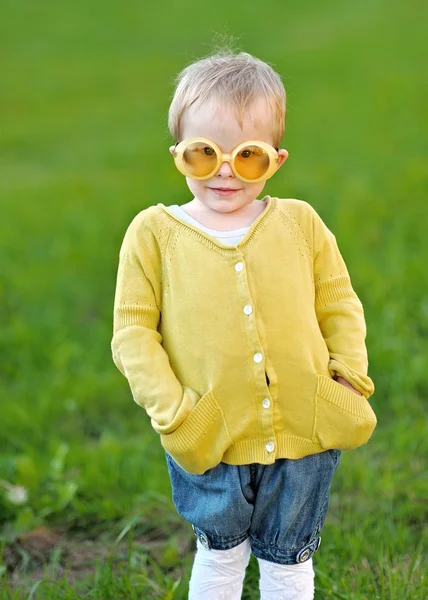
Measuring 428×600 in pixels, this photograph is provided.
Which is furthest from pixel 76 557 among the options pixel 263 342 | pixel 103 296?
pixel 103 296

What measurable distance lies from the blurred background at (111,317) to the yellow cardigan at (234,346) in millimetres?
636

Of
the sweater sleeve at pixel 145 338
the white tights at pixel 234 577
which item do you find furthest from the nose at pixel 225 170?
the white tights at pixel 234 577

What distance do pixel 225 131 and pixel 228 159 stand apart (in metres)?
0.07

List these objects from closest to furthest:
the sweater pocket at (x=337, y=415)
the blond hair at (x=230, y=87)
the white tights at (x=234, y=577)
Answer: the blond hair at (x=230, y=87) → the sweater pocket at (x=337, y=415) → the white tights at (x=234, y=577)

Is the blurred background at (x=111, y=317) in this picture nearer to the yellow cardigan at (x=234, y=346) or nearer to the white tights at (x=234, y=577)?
the white tights at (x=234, y=577)

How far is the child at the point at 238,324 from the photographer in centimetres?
228

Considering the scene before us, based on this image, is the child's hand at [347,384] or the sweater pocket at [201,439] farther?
the child's hand at [347,384]

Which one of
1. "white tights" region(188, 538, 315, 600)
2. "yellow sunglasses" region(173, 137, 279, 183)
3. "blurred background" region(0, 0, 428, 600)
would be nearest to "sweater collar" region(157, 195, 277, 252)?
"yellow sunglasses" region(173, 137, 279, 183)

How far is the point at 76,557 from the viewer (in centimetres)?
341

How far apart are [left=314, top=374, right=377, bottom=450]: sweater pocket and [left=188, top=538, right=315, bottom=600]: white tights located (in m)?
0.40

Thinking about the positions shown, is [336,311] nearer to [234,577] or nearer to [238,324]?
[238,324]

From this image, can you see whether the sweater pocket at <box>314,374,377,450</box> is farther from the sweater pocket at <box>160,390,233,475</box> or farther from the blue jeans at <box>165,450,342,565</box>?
the sweater pocket at <box>160,390,233,475</box>

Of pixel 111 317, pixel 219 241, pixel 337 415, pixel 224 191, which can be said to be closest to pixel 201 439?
pixel 337 415

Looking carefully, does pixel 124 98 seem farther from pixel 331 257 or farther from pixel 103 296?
pixel 331 257
